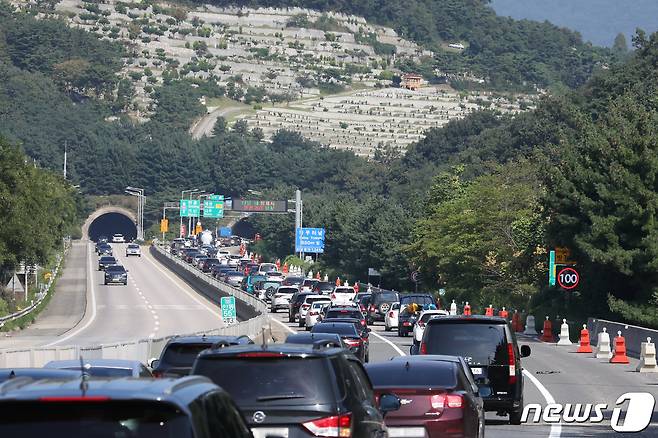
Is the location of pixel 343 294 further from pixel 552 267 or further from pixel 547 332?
pixel 547 332

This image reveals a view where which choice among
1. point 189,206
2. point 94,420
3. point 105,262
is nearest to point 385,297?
point 105,262

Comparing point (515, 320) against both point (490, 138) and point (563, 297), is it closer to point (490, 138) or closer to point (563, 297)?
point (563, 297)

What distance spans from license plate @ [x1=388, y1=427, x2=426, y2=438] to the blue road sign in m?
104

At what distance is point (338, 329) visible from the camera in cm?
3712

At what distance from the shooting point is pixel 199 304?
85750 millimetres

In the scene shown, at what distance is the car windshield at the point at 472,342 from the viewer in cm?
2342

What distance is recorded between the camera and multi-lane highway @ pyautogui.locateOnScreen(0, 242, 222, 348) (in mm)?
59688

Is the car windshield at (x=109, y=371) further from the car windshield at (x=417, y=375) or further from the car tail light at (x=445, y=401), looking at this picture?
the car tail light at (x=445, y=401)

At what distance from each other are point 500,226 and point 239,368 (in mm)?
69875

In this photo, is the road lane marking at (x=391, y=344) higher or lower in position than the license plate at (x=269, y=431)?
lower

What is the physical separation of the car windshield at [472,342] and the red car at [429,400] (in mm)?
5766

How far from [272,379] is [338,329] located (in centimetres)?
2476

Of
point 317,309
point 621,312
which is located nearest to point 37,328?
point 317,309

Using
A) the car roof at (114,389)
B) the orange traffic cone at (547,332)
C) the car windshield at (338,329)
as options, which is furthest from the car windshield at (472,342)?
the orange traffic cone at (547,332)
